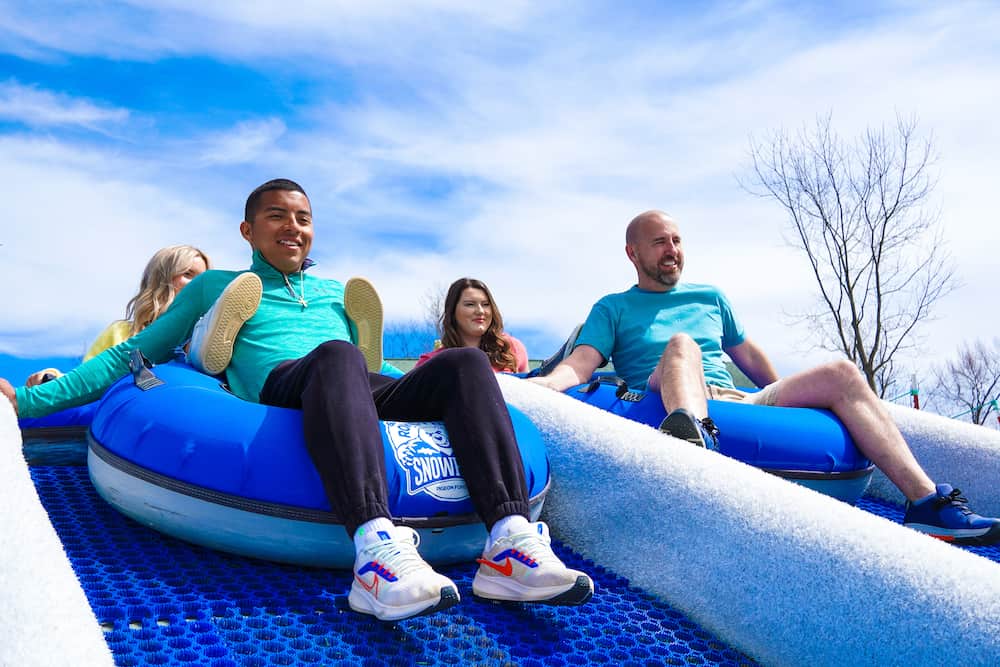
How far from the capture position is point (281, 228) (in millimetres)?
2445

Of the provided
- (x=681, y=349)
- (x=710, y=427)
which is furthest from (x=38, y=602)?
(x=681, y=349)

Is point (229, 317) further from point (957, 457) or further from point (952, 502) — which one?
point (957, 457)

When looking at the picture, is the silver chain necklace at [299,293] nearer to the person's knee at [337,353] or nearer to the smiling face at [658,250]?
the person's knee at [337,353]

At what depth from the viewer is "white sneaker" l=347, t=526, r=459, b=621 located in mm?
1384

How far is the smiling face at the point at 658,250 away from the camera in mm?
3311

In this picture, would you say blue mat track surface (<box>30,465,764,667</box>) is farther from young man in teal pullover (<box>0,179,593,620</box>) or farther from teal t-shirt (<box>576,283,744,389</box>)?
teal t-shirt (<box>576,283,744,389</box>)

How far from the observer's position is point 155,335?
247 cm

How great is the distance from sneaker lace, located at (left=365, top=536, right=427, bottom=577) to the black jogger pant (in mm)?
80

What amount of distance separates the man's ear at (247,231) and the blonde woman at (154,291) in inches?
29.4

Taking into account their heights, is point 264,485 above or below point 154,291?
below

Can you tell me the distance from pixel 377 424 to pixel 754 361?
2.20 metres

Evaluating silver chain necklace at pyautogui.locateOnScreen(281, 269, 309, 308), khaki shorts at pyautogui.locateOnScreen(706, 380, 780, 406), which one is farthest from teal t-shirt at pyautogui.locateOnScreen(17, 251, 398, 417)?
khaki shorts at pyautogui.locateOnScreen(706, 380, 780, 406)

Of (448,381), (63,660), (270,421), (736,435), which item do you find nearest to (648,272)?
(736,435)

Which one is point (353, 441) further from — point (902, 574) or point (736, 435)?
point (736, 435)
